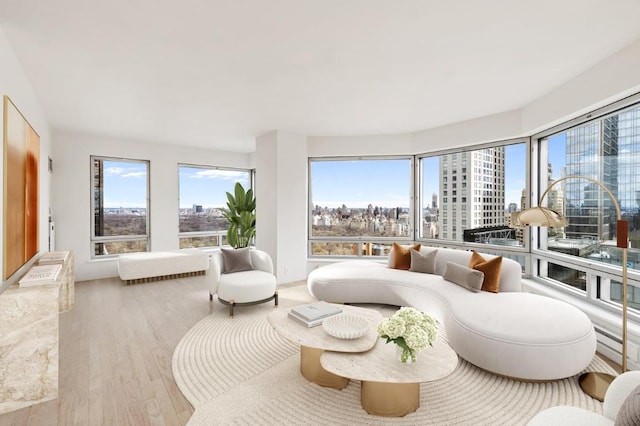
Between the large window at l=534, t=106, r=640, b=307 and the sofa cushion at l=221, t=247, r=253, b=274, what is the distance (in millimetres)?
3883

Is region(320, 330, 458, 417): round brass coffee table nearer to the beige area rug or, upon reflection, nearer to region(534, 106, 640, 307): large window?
the beige area rug

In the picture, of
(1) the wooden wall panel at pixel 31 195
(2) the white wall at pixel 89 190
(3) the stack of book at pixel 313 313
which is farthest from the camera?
(2) the white wall at pixel 89 190

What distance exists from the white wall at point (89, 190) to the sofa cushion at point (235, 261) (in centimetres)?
283

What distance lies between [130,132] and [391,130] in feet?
14.6

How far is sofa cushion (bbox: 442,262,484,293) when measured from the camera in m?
3.35

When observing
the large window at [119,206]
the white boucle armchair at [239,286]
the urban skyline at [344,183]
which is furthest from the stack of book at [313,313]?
the large window at [119,206]

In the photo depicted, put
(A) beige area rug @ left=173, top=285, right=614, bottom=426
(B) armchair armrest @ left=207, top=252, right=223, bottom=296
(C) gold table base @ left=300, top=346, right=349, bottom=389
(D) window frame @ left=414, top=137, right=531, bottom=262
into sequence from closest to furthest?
1. (A) beige area rug @ left=173, top=285, right=614, bottom=426
2. (C) gold table base @ left=300, top=346, right=349, bottom=389
3. (B) armchair armrest @ left=207, top=252, right=223, bottom=296
4. (D) window frame @ left=414, top=137, right=531, bottom=262

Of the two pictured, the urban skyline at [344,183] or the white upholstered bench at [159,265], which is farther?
the urban skyline at [344,183]

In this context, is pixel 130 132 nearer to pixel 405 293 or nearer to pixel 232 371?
pixel 232 371

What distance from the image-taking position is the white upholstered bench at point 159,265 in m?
5.29

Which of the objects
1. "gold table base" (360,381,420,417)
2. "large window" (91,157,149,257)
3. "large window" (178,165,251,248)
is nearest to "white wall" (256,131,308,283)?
"large window" (178,165,251,248)

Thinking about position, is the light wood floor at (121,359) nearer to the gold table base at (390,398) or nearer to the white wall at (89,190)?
the white wall at (89,190)

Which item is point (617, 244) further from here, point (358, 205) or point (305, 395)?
point (358, 205)

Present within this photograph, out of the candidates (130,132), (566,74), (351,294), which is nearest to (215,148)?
(130,132)
